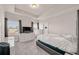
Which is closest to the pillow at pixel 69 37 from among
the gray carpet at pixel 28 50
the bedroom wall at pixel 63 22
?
the bedroom wall at pixel 63 22

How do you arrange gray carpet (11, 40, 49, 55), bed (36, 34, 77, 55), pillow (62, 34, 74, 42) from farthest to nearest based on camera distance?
gray carpet (11, 40, 49, 55), pillow (62, 34, 74, 42), bed (36, 34, 77, 55)

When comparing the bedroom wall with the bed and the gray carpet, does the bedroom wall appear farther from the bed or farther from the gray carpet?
the gray carpet

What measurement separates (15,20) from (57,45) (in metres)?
1.72

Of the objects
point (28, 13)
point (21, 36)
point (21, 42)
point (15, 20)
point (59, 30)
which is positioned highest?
point (28, 13)

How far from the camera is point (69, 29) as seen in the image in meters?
2.54

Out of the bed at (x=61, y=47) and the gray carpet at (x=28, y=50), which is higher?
the bed at (x=61, y=47)

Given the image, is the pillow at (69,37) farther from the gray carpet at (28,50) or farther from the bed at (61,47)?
the gray carpet at (28,50)

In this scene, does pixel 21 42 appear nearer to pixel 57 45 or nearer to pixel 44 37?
pixel 44 37

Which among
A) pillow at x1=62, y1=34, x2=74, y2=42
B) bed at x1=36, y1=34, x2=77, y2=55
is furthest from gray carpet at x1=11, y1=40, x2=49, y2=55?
pillow at x1=62, y1=34, x2=74, y2=42

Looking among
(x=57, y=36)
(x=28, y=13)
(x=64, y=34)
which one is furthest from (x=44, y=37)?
(x=28, y=13)

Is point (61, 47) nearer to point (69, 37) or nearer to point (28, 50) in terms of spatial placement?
point (69, 37)

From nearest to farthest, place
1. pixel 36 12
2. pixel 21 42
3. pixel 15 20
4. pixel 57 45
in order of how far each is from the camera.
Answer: pixel 57 45
pixel 36 12
pixel 15 20
pixel 21 42

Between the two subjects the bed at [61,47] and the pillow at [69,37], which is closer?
the bed at [61,47]

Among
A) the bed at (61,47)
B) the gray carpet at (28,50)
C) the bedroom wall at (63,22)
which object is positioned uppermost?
the bedroom wall at (63,22)
